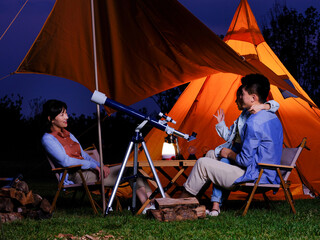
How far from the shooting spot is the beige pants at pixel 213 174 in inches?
143

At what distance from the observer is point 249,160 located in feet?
11.8

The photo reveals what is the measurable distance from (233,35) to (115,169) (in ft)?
9.64

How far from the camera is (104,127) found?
1338 centimetres

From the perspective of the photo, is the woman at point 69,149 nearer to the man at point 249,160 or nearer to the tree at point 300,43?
the man at point 249,160

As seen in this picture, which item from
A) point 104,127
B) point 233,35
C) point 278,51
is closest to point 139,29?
point 233,35

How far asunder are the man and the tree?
12.9 meters

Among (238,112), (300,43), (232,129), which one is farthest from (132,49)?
(300,43)

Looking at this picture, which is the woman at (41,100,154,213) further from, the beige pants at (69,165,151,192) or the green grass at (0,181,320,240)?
the green grass at (0,181,320,240)

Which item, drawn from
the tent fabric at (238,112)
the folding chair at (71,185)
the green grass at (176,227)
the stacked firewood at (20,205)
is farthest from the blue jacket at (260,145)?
the tent fabric at (238,112)

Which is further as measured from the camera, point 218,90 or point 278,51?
point 278,51

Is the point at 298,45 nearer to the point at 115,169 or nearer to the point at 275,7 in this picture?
the point at 275,7

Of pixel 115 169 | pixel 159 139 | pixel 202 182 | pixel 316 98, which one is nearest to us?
pixel 202 182

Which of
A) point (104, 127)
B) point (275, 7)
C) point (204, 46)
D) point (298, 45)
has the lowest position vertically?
point (104, 127)

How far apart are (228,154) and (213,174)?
268mm
